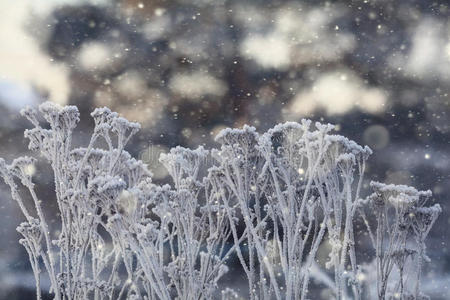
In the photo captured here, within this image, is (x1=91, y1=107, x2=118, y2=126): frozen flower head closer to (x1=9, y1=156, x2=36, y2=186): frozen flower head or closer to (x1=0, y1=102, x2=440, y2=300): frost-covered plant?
(x1=0, y1=102, x2=440, y2=300): frost-covered plant

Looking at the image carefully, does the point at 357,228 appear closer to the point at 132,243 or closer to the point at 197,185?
the point at 197,185

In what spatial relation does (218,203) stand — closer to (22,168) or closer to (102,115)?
(102,115)

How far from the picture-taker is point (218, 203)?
31.4 ft

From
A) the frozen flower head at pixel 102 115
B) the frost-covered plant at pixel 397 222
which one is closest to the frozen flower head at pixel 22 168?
the frozen flower head at pixel 102 115

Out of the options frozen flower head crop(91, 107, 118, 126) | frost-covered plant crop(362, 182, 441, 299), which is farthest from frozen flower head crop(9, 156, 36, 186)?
frost-covered plant crop(362, 182, 441, 299)

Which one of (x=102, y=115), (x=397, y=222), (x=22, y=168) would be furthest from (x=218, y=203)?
(x=22, y=168)

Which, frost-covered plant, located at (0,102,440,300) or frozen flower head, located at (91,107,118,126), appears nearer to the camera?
frost-covered plant, located at (0,102,440,300)

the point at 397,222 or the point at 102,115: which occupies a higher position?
the point at 102,115

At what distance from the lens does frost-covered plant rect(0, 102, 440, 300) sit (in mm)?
7590

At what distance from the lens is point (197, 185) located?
9.41 m

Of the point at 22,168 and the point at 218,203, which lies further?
the point at 218,203

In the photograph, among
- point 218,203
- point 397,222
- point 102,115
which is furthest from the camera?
point 218,203

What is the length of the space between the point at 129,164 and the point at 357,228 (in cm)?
1163

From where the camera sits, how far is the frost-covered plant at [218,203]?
24.9ft
